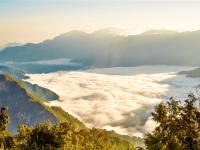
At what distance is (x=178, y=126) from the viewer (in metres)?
72.2

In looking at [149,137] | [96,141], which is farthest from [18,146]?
[96,141]

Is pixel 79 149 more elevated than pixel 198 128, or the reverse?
pixel 198 128

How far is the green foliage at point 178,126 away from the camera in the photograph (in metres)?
71.4

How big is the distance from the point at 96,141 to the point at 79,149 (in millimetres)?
54931

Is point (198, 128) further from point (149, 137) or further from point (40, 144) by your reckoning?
point (40, 144)

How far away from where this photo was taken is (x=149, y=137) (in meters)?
77.8

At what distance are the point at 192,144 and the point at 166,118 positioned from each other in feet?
→ 17.9

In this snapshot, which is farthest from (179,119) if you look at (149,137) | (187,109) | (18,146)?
(18,146)

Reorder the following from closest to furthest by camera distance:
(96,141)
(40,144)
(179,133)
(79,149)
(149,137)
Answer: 1. (179,133)
2. (149,137)
3. (40,144)
4. (79,149)
5. (96,141)

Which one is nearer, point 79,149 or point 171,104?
point 171,104

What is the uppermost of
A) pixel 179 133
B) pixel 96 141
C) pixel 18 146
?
pixel 179 133

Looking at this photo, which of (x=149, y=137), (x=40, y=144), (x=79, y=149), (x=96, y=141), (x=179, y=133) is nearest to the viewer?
(x=179, y=133)

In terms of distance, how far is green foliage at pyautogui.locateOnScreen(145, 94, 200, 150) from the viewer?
71.4 m

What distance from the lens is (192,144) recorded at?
71812 mm
